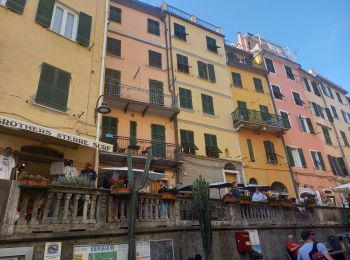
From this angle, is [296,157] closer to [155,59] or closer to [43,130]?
[155,59]

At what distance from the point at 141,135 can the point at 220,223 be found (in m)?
8.39

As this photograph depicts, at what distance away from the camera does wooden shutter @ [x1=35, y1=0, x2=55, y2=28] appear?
1255 centimetres

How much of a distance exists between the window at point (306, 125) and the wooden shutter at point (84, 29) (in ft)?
68.7

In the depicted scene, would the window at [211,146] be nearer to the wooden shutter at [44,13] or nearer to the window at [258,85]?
the window at [258,85]

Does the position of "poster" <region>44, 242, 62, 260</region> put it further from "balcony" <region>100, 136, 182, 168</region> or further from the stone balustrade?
"balcony" <region>100, 136, 182, 168</region>

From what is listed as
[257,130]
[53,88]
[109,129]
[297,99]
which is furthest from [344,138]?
[53,88]

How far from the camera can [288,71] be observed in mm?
30281

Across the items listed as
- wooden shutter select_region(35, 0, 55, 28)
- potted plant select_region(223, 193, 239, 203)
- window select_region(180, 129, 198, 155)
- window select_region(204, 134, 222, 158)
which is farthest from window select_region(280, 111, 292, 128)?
wooden shutter select_region(35, 0, 55, 28)

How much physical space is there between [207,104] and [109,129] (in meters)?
8.21

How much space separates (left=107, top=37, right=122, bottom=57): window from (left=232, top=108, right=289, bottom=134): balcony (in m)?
9.58

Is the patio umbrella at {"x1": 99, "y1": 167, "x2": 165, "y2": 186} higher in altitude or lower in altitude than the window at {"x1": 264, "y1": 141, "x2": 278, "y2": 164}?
lower

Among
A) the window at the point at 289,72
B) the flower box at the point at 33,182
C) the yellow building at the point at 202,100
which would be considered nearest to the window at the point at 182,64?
the yellow building at the point at 202,100

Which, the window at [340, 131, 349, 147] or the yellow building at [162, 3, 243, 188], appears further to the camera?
the window at [340, 131, 349, 147]

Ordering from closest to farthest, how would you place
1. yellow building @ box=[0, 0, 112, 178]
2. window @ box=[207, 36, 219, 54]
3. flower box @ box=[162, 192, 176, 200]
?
flower box @ box=[162, 192, 176, 200], yellow building @ box=[0, 0, 112, 178], window @ box=[207, 36, 219, 54]
